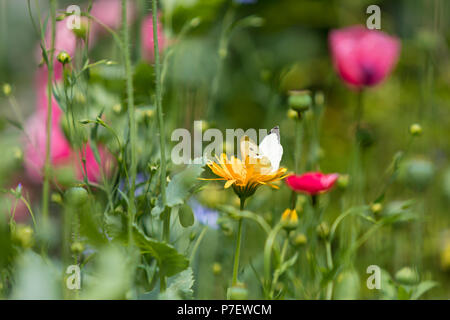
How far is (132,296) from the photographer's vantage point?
16.4 inches

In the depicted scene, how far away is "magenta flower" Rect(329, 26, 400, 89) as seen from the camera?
25.2 inches

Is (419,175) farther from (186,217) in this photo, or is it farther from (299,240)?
(186,217)

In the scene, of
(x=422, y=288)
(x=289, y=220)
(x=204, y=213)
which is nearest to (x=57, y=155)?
(x=204, y=213)

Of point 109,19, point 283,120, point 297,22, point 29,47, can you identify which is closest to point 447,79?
point 297,22

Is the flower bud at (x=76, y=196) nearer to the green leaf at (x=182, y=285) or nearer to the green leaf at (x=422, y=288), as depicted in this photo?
the green leaf at (x=182, y=285)

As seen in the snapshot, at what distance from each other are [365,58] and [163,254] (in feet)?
1.17

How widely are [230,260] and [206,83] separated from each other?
1.10 feet

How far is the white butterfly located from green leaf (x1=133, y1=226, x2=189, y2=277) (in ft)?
0.27

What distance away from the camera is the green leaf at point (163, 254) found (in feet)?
1.29

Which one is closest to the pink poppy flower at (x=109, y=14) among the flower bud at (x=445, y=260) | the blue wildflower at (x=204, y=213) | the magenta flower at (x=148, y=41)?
the magenta flower at (x=148, y=41)

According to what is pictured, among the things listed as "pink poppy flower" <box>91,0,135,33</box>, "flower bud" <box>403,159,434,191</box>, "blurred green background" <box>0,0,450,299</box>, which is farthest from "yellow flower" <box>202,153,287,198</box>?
"pink poppy flower" <box>91,0,135,33</box>

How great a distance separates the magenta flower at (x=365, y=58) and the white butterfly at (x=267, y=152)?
0.22 m

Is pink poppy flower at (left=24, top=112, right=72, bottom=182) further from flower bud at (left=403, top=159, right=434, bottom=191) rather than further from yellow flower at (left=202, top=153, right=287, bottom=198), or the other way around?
flower bud at (left=403, top=159, right=434, bottom=191)

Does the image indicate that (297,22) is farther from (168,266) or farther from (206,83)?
(168,266)
